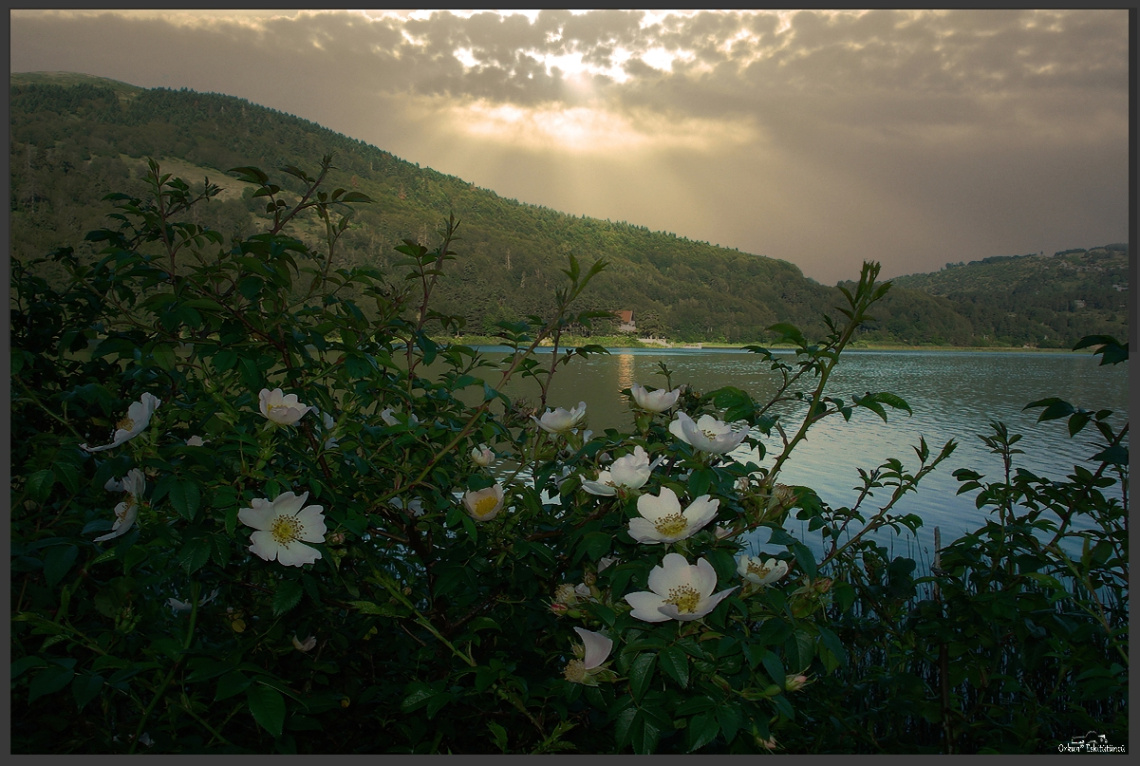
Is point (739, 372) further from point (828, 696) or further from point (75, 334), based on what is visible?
point (75, 334)

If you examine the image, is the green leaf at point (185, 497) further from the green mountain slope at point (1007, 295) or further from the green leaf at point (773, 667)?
the green mountain slope at point (1007, 295)

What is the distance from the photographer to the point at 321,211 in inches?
49.8

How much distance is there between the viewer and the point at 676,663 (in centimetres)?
66

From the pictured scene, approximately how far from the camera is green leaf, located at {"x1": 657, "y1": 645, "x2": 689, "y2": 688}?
2.13ft

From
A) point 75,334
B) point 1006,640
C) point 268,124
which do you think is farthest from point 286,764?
point 268,124

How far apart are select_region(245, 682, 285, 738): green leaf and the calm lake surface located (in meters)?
0.87

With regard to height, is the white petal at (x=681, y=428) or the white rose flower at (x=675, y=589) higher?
the white petal at (x=681, y=428)

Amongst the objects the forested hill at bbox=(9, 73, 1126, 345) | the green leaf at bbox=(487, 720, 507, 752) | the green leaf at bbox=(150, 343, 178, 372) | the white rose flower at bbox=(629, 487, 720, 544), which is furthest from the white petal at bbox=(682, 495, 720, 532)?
the green leaf at bbox=(150, 343, 178, 372)

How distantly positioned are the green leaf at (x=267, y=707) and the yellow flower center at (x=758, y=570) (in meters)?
0.60

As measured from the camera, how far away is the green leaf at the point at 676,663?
0.65m

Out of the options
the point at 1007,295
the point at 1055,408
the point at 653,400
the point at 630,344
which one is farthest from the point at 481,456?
the point at 1007,295

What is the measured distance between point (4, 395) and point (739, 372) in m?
3.03

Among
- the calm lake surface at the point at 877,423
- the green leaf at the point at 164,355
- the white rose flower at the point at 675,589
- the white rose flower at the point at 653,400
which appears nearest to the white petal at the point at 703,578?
the white rose flower at the point at 675,589

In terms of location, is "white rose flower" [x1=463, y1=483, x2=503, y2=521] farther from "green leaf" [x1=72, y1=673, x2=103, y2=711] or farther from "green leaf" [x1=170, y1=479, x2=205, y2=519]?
"green leaf" [x1=72, y1=673, x2=103, y2=711]
